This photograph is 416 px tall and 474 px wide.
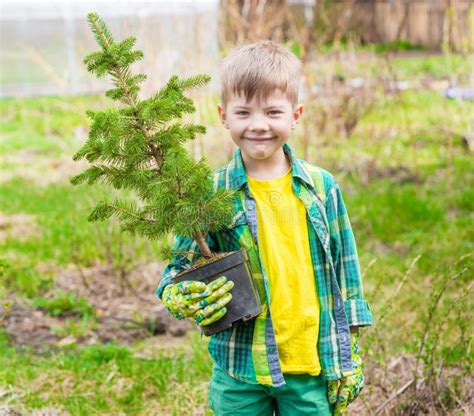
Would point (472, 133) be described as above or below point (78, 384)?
above

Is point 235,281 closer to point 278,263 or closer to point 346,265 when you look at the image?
point 278,263

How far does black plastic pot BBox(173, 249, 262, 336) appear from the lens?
234 centimetres

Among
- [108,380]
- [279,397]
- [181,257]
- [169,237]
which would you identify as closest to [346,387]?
[279,397]

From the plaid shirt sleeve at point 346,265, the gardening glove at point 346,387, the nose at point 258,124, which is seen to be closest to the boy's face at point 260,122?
the nose at point 258,124

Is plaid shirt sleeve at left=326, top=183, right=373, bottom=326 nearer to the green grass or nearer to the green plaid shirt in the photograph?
the green plaid shirt

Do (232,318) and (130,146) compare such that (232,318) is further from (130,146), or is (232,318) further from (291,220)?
(130,146)

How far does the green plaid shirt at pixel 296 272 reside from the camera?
245 centimetres

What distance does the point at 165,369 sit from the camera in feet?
13.0

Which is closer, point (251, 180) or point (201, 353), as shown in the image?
point (251, 180)

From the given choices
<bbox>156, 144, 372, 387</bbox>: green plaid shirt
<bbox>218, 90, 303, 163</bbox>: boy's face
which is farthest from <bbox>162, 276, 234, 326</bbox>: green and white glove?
<bbox>218, 90, 303, 163</bbox>: boy's face

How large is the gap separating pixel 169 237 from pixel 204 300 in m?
3.17

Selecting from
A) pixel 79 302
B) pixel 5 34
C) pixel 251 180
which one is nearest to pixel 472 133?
pixel 79 302

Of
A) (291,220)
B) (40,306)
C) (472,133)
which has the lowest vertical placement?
(40,306)

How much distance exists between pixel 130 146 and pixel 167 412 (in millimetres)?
1731
